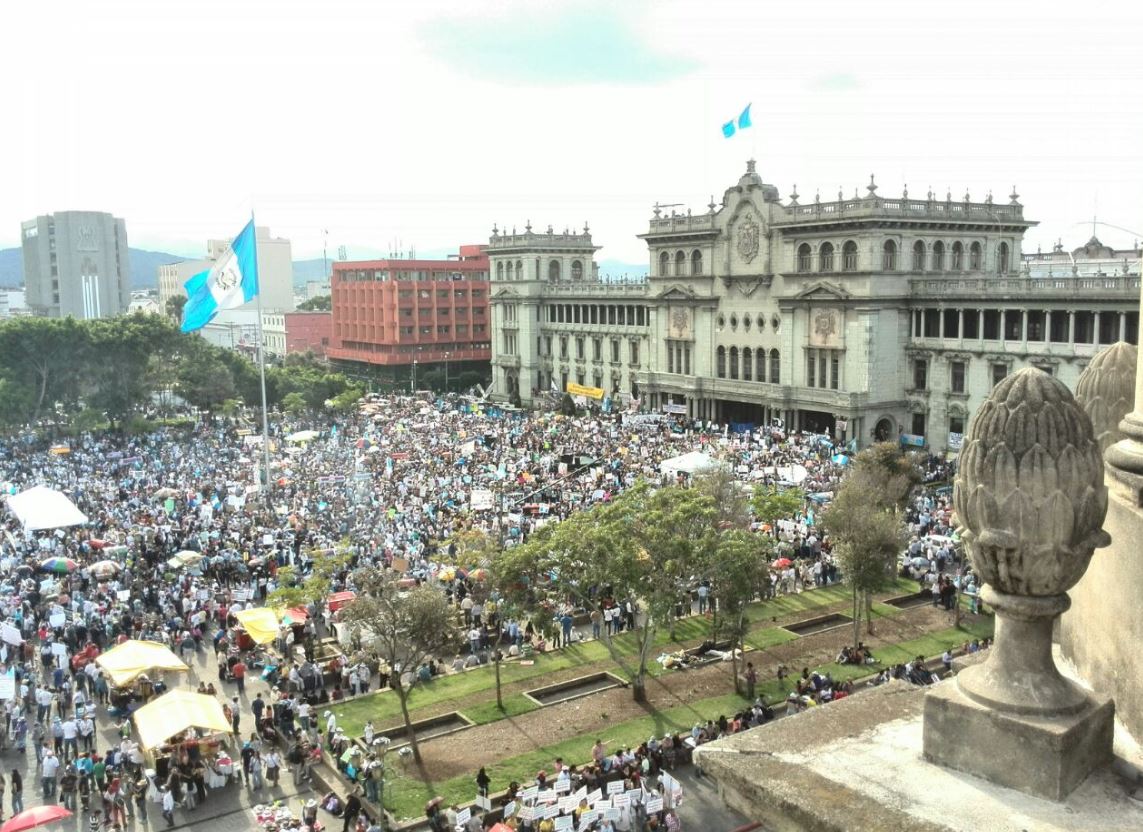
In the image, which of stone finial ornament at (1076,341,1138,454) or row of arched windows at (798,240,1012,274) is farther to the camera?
row of arched windows at (798,240,1012,274)

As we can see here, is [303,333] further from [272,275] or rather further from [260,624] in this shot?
[260,624]

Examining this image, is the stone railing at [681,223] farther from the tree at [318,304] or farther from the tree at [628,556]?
the tree at [318,304]

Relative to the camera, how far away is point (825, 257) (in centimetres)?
6100

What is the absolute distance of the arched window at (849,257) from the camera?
2322 inches

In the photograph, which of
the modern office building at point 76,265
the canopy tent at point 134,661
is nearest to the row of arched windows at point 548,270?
the canopy tent at point 134,661

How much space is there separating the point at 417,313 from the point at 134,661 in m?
81.1

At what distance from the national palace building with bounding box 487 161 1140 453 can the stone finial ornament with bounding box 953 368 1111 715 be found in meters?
47.5

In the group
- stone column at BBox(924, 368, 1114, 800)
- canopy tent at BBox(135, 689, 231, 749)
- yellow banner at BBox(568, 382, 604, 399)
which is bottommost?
canopy tent at BBox(135, 689, 231, 749)

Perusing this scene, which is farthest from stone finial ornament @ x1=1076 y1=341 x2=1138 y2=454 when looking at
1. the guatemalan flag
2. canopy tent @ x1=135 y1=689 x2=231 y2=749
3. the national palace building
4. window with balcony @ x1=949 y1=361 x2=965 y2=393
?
window with balcony @ x1=949 y1=361 x2=965 y2=393

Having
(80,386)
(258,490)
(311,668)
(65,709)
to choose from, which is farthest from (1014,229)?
(80,386)

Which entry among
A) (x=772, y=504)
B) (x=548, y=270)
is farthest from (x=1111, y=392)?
(x=548, y=270)

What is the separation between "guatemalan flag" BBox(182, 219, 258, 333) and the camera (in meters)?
41.6

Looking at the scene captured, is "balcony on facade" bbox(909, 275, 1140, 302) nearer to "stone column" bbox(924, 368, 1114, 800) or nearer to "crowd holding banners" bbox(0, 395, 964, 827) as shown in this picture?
"crowd holding banners" bbox(0, 395, 964, 827)

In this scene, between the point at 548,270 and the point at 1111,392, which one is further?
the point at 548,270
